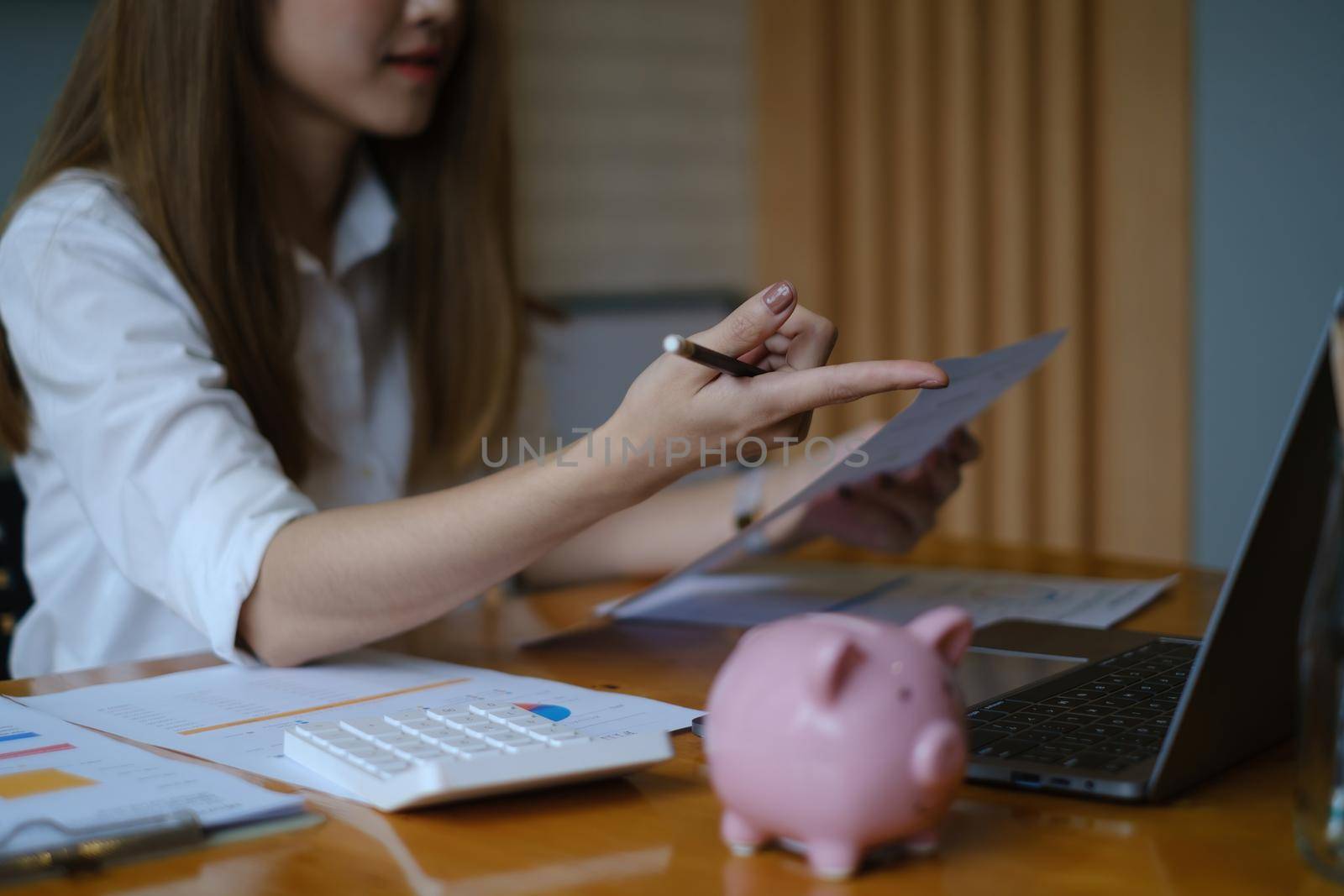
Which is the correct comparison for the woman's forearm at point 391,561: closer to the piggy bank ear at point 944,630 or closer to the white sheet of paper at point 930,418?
the white sheet of paper at point 930,418

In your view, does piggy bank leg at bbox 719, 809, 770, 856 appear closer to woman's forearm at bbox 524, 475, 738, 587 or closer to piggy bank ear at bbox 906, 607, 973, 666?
piggy bank ear at bbox 906, 607, 973, 666

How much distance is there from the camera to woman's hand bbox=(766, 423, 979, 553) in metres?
1.05

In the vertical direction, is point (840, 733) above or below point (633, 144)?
below

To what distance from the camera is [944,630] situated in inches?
17.2

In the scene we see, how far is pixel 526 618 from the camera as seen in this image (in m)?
0.97

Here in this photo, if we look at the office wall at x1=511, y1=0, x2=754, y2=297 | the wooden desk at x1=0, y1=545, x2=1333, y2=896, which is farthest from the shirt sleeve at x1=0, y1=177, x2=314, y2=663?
the office wall at x1=511, y1=0, x2=754, y2=297

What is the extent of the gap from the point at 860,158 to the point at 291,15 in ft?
A: 4.89

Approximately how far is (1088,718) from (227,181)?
77cm

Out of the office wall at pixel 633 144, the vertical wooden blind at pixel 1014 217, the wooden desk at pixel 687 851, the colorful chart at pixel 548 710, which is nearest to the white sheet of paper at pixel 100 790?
the wooden desk at pixel 687 851

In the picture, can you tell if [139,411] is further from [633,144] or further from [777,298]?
[633,144]

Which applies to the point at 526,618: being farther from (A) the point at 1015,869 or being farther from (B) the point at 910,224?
(B) the point at 910,224

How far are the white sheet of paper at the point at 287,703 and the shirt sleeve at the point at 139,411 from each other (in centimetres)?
6

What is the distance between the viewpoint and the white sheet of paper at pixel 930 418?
2.23 feet

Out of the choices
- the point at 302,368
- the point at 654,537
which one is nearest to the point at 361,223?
the point at 302,368
